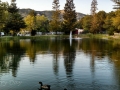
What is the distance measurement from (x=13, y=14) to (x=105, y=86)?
11276cm

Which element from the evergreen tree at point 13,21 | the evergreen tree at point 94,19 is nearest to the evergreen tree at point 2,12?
the evergreen tree at point 13,21

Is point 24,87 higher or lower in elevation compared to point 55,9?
lower

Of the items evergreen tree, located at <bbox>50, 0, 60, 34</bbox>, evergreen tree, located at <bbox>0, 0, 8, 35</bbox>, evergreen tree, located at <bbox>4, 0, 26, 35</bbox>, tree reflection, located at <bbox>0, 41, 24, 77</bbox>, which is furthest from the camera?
evergreen tree, located at <bbox>50, 0, 60, 34</bbox>

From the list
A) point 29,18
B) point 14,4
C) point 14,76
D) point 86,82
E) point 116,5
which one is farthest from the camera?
point 29,18

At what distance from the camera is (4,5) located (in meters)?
114

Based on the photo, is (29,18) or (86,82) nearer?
(86,82)

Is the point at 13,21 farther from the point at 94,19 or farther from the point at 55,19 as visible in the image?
the point at 94,19

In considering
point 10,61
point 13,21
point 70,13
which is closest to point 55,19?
point 70,13

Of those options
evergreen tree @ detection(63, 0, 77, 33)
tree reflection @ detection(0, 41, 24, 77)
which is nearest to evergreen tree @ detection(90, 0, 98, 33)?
evergreen tree @ detection(63, 0, 77, 33)

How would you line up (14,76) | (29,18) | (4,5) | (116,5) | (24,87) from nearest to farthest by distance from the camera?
(24,87) → (14,76) → (4,5) → (116,5) → (29,18)

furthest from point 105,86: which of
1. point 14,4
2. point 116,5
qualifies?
point 14,4

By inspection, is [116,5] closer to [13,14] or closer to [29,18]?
[13,14]

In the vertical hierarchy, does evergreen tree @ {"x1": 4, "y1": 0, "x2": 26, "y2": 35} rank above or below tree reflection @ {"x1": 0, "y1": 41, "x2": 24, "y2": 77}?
above

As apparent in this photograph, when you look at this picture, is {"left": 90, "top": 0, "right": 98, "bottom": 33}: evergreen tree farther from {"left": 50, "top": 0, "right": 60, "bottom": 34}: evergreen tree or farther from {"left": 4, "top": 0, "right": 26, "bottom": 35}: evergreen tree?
{"left": 4, "top": 0, "right": 26, "bottom": 35}: evergreen tree
